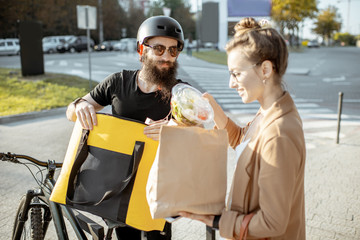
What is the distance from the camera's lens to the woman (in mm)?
1383

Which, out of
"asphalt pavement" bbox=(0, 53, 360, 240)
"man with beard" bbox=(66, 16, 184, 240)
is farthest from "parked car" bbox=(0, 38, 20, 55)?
"man with beard" bbox=(66, 16, 184, 240)

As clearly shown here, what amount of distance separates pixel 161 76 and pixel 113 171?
0.83 m

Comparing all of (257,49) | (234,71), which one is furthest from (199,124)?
(257,49)

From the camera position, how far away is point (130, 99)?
2410 millimetres

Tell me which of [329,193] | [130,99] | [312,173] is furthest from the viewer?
[312,173]

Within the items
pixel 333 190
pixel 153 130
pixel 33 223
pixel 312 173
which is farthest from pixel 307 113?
pixel 153 130

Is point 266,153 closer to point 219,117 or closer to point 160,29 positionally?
point 219,117

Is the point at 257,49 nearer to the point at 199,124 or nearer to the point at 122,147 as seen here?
the point at 199,124

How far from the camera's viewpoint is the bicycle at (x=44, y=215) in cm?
225

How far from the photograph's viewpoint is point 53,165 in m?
2.42

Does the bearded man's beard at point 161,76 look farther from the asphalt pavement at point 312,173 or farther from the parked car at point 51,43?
the parked car at point 51,43

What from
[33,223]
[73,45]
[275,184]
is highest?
[73,45]

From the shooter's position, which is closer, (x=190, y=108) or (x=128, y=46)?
(x=190, y=108)

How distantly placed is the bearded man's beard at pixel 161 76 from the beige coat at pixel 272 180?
99cm
